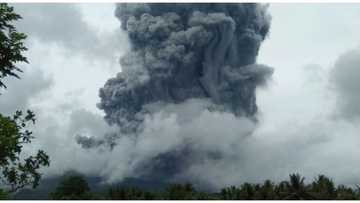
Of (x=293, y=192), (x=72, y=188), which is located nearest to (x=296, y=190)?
(x=293, y=192)

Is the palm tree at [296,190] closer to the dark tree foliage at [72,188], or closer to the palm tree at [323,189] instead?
the palm tree at [323,189]

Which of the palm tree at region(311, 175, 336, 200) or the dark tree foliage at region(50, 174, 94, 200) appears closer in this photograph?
the palm tree at region(311, 175, 336, 200)

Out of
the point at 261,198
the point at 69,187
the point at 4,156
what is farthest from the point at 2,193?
the point at 69,187

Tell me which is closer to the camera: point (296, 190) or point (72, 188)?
point (296, 190)

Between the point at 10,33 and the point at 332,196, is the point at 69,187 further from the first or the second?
the point at 10,33

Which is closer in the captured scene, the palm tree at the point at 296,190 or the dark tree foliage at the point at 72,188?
the palm tree at the point at 296,190

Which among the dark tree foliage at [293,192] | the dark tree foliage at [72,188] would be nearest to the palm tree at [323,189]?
the dark tree foliage at [293,192]

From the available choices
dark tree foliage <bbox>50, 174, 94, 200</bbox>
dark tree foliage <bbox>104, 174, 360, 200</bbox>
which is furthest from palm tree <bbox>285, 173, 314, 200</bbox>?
dark tree foliage <bbox>50, 174, 94, 200</bbox>

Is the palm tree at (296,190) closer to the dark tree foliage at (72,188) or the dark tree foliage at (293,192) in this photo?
the dark tree foliage at (293,192)

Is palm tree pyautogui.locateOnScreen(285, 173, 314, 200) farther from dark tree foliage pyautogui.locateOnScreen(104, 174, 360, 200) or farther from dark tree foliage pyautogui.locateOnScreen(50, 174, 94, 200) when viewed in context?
dark tree foliage pyautogui.locateOnScreen(50, 174, 94, 200)

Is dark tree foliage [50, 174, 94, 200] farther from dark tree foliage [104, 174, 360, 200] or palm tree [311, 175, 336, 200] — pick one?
palm tree [311, 175, 336, 200]

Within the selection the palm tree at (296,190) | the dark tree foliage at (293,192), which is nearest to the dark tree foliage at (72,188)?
the dark tree foliage at (293,192)

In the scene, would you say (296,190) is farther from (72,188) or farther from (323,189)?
(72,188)

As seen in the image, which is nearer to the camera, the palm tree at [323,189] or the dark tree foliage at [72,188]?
the palm tree at [323,189]
